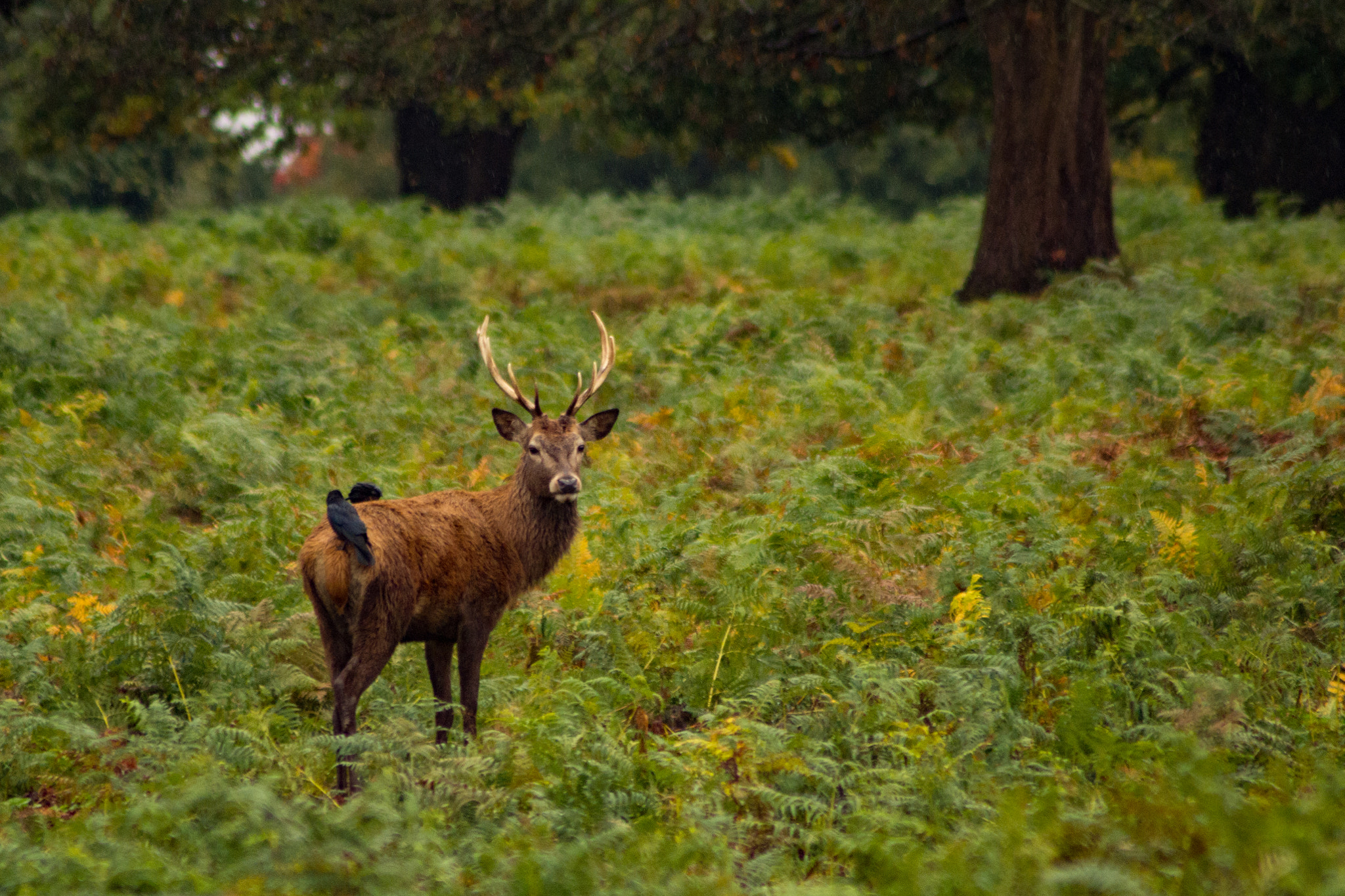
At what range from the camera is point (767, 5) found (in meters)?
14.9

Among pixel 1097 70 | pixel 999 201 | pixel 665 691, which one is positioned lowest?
pixel 665 691

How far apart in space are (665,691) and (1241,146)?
17.9 m

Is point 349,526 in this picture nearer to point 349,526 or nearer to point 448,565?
point 349,526

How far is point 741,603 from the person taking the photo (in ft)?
22.1

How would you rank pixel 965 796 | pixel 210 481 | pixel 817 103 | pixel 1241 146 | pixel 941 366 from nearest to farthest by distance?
pixel 965 796, pixel 210 481, pixel 941 366, pixel 817 103, pixel 1241 146

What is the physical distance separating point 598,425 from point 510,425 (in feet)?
1.59

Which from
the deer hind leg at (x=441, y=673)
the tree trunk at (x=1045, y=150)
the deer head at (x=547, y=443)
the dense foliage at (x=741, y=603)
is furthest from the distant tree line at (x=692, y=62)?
the deer hind leg at (x=441, y=673)

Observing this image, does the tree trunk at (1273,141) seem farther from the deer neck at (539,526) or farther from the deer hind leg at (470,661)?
the deer hind leg at (470,661)

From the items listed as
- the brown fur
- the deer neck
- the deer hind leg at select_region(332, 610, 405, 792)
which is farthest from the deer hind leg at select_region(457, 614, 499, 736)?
the deer neck

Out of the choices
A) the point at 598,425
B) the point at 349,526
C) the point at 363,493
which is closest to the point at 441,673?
the point at 363,493

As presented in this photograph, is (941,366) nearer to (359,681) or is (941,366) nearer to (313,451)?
(313,451)

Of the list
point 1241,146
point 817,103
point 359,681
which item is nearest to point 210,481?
point 359,681

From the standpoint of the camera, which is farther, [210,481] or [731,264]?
[731,264]

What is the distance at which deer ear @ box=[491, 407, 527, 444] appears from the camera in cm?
700
